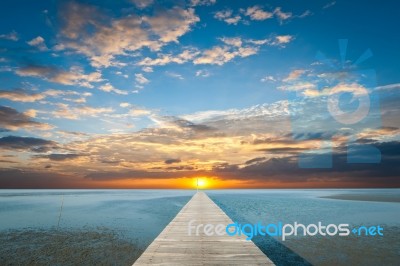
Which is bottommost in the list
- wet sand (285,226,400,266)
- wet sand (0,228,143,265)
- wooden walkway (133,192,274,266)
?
wet sand (285,226,400,266)

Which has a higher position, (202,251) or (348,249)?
(202,251)

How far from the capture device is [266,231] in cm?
2275

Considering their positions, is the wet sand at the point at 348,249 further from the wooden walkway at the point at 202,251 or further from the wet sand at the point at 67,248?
the wet sand at the point at 67,248

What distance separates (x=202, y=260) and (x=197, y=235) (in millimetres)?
3732

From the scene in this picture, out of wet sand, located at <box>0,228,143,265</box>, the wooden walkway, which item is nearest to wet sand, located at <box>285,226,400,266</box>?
the wooden walkway

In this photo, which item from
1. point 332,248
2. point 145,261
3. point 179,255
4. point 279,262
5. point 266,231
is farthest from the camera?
point 266,231

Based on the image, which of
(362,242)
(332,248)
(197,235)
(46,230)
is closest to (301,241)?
(332,248)

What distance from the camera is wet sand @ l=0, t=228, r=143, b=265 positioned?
14398 millimetres

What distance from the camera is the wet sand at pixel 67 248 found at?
1440cm

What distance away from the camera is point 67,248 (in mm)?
16984

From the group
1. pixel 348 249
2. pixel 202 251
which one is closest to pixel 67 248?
pixel 202 251

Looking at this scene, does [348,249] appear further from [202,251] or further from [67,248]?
[67,248]

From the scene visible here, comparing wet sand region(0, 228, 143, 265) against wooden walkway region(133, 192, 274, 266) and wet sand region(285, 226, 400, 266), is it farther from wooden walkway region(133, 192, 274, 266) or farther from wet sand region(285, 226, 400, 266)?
wet sand region(285, 226, 400, 266)

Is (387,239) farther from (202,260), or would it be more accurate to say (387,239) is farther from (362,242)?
(202,260)
